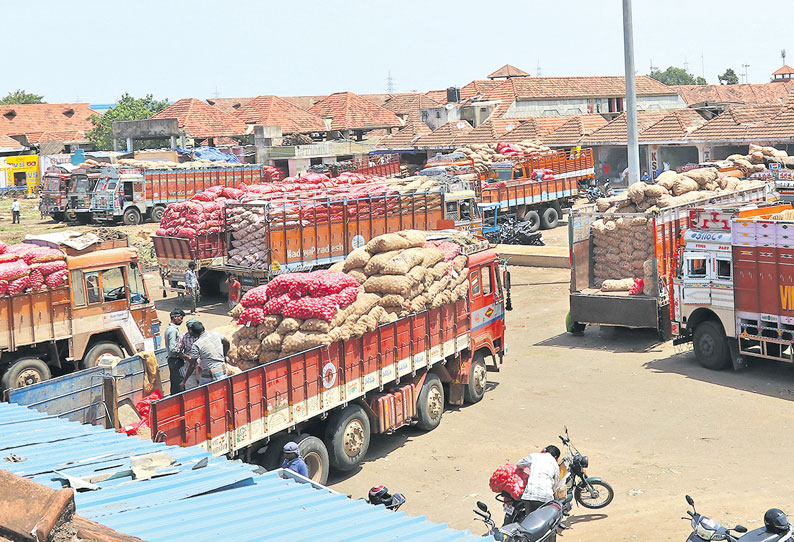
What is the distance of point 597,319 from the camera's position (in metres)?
18.7

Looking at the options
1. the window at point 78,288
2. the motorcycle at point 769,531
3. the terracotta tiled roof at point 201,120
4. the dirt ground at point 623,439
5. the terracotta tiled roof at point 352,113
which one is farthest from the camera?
the terracotta tiled roof at point 352,113

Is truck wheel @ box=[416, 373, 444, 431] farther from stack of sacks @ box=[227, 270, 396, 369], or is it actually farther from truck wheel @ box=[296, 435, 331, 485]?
truck wheel @ box=[296, 435, 331, 485]

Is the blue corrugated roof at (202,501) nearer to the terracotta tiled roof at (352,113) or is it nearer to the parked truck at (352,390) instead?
the parked truck at (352,390)

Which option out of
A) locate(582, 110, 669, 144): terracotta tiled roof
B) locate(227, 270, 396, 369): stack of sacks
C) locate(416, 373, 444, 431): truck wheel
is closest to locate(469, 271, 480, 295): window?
locate(416, 373, 444, 431): truck wheel

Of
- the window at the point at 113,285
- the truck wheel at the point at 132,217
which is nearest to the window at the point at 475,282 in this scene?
the window at the point at 113,285

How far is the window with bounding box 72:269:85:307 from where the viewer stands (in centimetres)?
1630

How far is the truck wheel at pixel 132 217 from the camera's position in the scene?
39406mm

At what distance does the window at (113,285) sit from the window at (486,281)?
644 cm

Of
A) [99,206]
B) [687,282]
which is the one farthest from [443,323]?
[99,206]

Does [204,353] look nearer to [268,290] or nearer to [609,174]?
[268,290]

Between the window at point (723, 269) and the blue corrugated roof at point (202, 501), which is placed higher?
the window at point (723, 269)

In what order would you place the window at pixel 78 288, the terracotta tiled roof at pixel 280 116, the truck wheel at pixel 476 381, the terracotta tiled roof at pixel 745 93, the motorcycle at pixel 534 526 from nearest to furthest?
the motorcycle at pixel 534 526
the truck wheel at pixel 476 381
the window at pixel 78 288
the terracotta tiled roof at pixel 280 116
the terracotta tiled roof at pixel 745 93

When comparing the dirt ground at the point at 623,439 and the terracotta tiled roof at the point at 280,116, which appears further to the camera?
the terracotta tiled roof at the point at 280,116

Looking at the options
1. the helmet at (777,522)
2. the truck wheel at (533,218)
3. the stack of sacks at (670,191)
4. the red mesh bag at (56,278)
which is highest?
the stack of sacks at (670,191)
